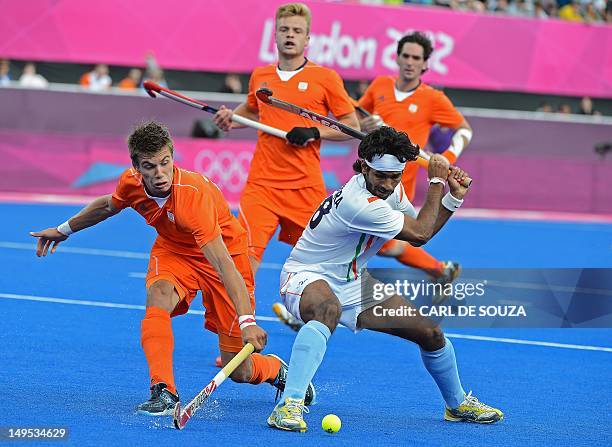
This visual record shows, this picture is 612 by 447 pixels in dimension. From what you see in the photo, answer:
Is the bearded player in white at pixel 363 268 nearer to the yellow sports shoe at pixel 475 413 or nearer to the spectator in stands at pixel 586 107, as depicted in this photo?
the yellow sports shoe at pixel 475 413

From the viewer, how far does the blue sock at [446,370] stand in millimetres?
5988

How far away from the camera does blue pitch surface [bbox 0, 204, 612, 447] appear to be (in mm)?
5664

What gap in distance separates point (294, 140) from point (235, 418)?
2.60 metres

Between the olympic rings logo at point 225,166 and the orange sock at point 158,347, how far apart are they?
12.1 m

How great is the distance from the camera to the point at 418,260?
9.92 m

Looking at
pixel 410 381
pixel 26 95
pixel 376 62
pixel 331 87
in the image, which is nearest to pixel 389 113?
pixel 331 87

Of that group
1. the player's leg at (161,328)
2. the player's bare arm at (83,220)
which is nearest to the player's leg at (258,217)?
the player's leg at (161,328)

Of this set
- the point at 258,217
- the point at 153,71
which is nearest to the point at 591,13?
the point at 153,71

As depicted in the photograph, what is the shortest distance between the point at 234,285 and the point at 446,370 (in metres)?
1.23

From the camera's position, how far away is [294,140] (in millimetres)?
7984

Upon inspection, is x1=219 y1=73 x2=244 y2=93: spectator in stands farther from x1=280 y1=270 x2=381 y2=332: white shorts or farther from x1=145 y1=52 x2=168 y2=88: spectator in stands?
x1=280 y1=270 x2=381 y2=332: white shorts

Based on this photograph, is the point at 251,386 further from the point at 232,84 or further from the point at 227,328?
the point at 232,84

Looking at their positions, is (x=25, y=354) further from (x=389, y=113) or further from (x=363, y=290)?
(x=389, y=113)

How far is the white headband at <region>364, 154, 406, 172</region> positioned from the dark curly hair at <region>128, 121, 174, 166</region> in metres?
1.03
